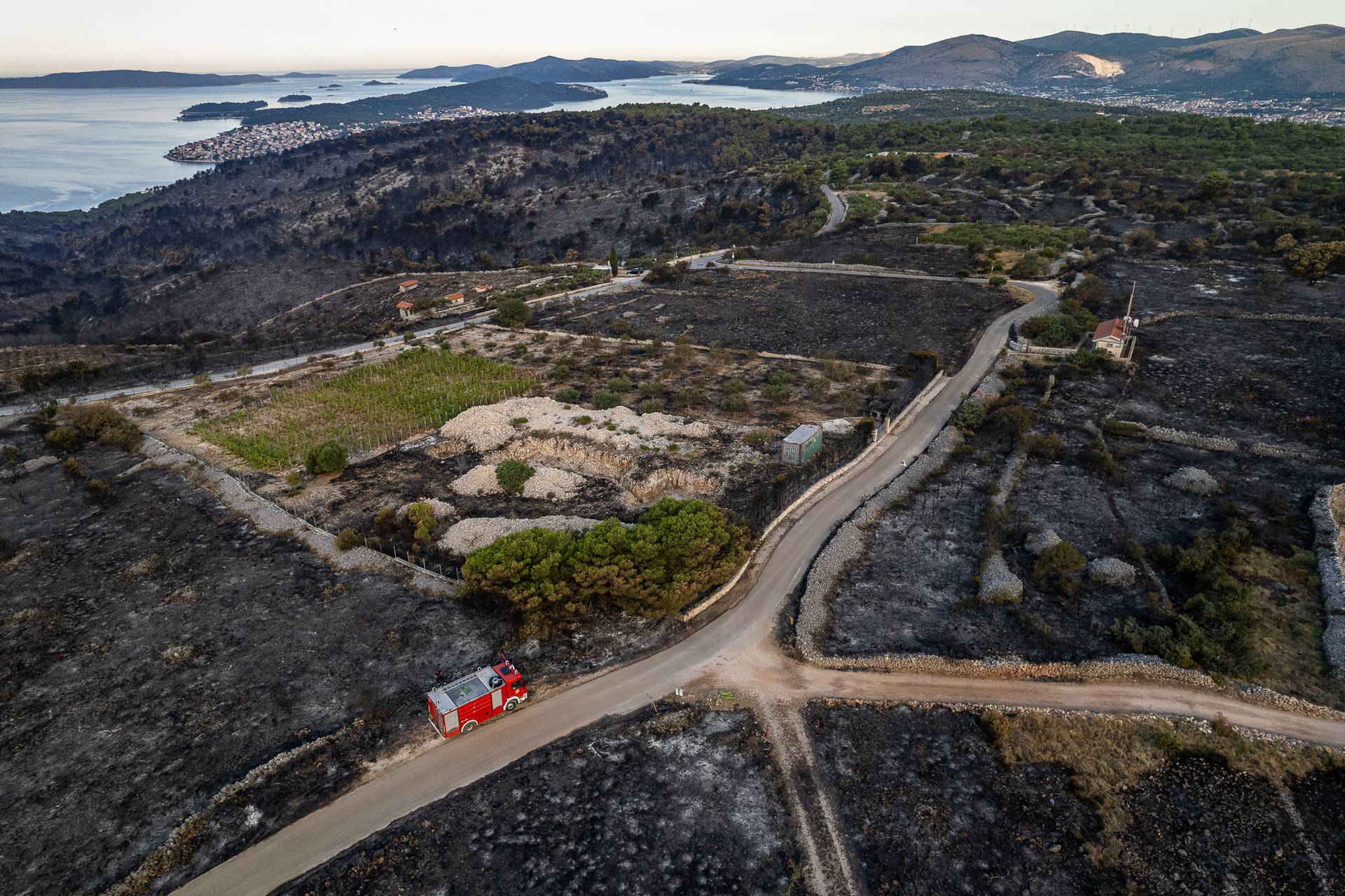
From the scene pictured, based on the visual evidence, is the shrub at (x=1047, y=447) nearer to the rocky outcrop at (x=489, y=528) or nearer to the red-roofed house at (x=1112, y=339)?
the red-roofed house at (x=1112, y=339)

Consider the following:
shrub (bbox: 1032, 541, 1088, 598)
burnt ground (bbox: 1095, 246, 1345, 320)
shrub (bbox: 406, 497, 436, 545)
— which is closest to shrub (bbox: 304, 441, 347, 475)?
shrub (bbox: 406, 497, 436, 545)

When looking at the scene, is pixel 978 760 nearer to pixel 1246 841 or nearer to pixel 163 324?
pixel 1246 841

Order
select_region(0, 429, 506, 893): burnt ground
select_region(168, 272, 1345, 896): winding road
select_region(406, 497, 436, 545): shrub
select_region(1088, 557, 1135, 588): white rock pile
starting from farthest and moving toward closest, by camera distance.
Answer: select_region(406, 497, 436, 545): shrub
select_region(1088, 557, 1135, 588): white rock pile
select_region(0, 429, 506, 893): burnt ground
select_region(168, 272, 1345, 896): winding road

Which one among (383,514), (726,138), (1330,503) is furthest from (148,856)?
(726,138)

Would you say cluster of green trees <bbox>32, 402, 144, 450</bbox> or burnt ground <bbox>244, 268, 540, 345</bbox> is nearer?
cluster of green trees <bbox>32, 402, 144, 450</bbox>

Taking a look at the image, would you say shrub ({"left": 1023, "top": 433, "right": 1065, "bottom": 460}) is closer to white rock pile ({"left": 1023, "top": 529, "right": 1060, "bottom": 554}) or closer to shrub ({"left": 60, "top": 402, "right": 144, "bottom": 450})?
white rock pile ({"left": 1023, "top": 529, "right": 1060, "bottom": 554})

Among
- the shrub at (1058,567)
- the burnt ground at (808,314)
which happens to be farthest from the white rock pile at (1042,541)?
the burnt ground at (808,314)
